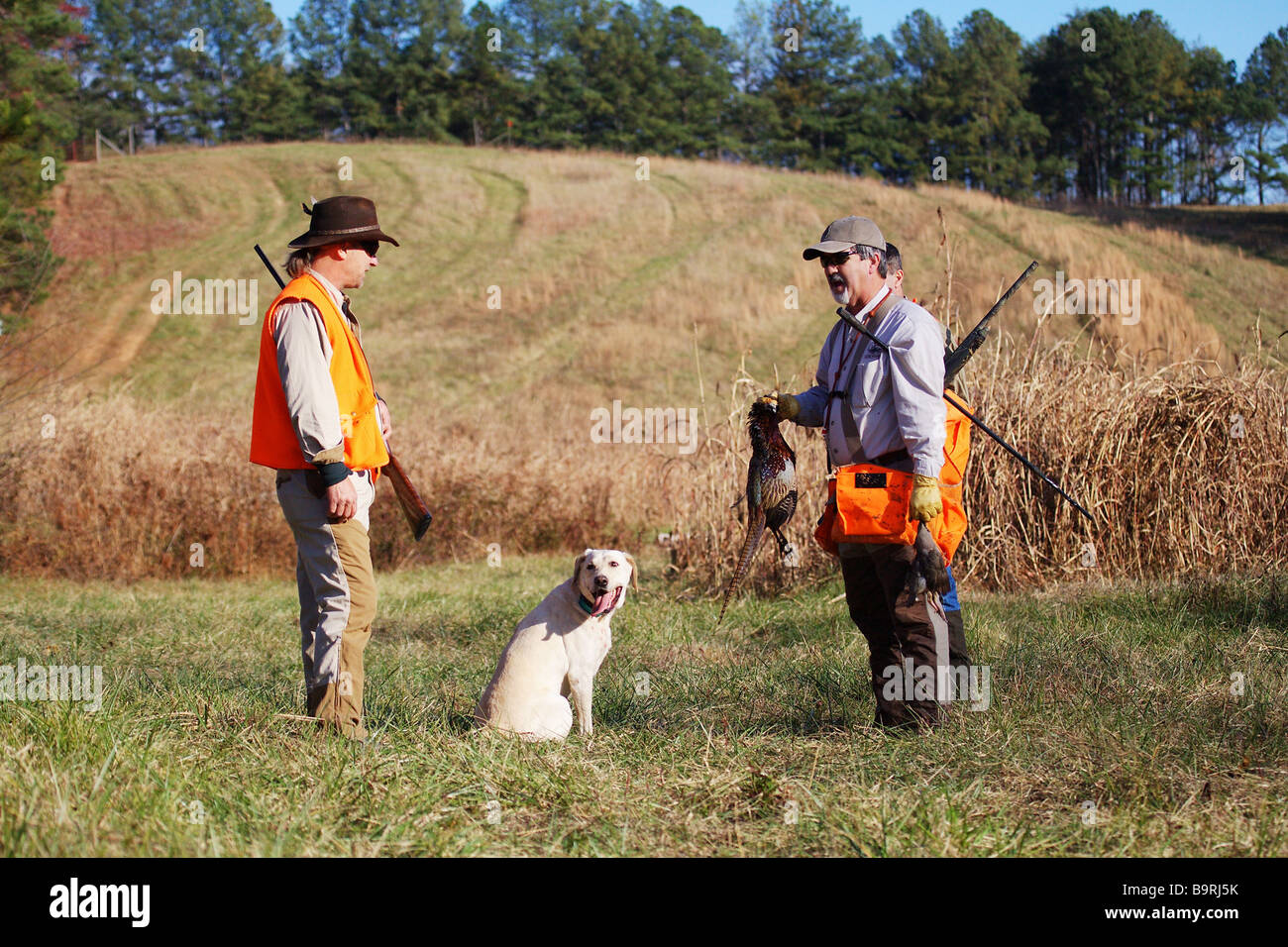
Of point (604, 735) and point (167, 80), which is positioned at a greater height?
point (167, 80)

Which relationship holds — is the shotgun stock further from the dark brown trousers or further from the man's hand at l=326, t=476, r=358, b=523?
the dark brown trousers

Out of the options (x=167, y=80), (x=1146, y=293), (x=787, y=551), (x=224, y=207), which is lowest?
(x=787, y=551)

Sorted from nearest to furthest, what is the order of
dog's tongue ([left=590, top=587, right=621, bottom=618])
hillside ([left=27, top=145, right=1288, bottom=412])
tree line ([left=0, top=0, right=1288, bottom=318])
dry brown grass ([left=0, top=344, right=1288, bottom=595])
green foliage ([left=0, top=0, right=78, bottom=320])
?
1. dog's tongue ([left=590, top=587, right=621, bottom=618])
2. dry brown grass ([left=0, top=344, right=1288, bottom=595])
3. green foliage ([left=0, top=0, right=78, bottom=320])
4. hillside ([left=27, top=145, right=1288, bottom=412])
5. tree line ([left=0, top=0, right=1288, bottom=318])

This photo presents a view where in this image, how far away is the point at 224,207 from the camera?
39500 millimetres

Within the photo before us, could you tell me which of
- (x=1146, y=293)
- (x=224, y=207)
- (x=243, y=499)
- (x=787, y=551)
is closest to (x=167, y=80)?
(x=224, y=207)

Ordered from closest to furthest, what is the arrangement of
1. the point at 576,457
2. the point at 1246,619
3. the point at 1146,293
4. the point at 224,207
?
the point at 1246,619 < the point at 576,457 < the point at 1146,293 < the point at 224,207

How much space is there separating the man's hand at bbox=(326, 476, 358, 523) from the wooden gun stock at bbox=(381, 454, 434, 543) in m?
0.69

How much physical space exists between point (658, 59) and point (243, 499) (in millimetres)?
56101

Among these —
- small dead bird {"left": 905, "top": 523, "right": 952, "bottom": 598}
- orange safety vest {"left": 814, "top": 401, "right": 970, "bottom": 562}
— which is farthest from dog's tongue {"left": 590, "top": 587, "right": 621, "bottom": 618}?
small dead bird {"left": 905, "top": 523, "right": 952, "bottom": 598}

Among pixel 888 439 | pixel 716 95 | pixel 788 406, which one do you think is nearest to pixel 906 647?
pixel 888 439

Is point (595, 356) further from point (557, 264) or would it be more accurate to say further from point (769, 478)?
point (769, 478)

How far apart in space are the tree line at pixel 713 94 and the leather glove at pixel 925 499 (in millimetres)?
53722

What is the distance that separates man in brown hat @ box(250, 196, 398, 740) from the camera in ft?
14.0
